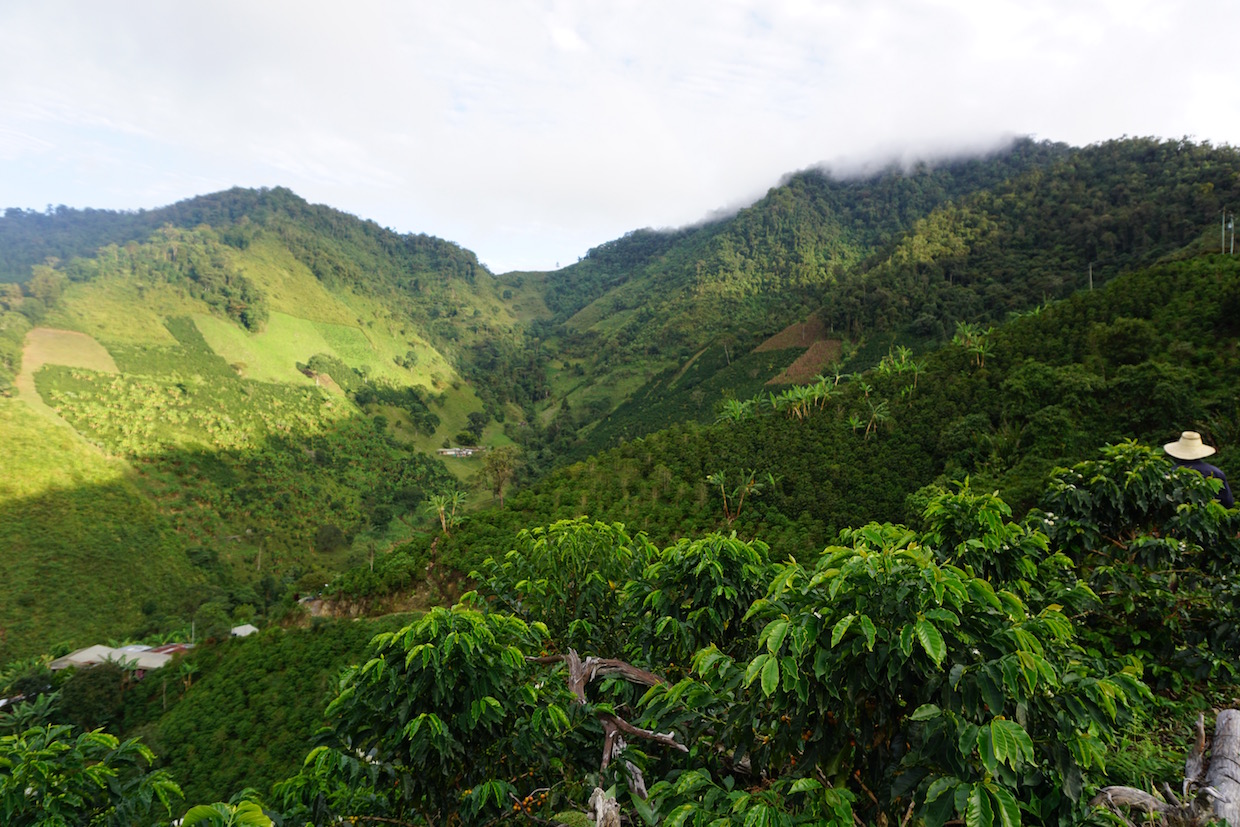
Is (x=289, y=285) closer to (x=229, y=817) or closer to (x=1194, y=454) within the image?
(x=229, y=817)

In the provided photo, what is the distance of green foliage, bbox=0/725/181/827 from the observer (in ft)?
11.4

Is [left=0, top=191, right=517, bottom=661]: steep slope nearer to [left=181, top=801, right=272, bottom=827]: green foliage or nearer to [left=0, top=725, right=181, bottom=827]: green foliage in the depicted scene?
[left=0, top=725, right=181, bottom=827]: green foliage

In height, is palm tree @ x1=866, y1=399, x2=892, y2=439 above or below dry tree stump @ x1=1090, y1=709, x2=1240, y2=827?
below

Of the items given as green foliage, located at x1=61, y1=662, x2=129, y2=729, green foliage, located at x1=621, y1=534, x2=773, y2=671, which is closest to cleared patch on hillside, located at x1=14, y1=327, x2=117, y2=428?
green foliage, located at x1=61, y1=662, x2=129, y2=729

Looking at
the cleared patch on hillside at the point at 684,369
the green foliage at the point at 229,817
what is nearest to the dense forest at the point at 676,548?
the green foliage at the point at 229,817

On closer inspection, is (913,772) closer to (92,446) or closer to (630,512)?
(630,512)

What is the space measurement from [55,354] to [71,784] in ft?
293

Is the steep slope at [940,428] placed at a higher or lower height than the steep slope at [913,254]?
lower

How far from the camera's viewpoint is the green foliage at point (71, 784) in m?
3.48

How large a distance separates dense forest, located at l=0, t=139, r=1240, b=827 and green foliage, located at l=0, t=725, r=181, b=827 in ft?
0.11

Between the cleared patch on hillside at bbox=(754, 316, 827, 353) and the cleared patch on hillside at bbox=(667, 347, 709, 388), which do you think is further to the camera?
the cleared patch on hillside at bbox=(667, 347, 709, 388)

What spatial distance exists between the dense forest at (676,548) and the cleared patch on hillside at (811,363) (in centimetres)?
78

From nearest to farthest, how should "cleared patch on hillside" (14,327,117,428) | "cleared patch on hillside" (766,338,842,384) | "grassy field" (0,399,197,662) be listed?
"grassy field" (0,399,197,662)
"cleared patch on hillside" (14,327,117,428)
"cleared patch on hillside" (766,338,842,384)

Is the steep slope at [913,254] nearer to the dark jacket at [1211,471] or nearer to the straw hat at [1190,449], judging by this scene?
the straw hat at [1190,449]
